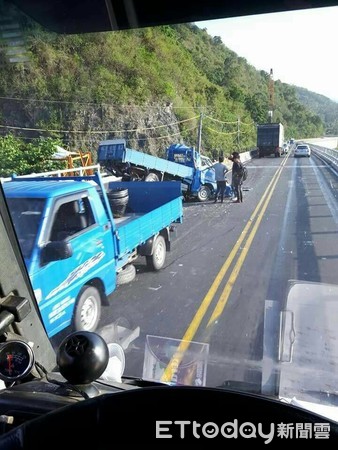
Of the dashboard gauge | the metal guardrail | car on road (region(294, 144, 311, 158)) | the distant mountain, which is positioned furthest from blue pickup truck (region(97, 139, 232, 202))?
the dashboard gauge

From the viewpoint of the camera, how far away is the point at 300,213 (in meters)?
3.41

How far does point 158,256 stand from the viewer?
425 centimetres

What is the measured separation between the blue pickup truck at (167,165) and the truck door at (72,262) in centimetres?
54

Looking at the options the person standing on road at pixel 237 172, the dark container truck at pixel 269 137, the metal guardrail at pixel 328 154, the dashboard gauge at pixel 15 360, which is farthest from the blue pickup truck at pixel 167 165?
the dashboard gauge at pixel 15 360

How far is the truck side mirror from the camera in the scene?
3162 mm

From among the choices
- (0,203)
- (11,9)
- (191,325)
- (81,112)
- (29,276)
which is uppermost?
(11,9)

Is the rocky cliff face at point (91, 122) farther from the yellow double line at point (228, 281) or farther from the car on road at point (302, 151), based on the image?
the car on road at point (302, 151)

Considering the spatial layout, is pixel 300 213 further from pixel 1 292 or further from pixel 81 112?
pixel 1 292

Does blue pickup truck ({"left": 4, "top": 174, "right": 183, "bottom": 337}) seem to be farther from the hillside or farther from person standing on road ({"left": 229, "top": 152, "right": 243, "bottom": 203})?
person standing on road ({"left": 229, "top": 152, "right": 243, "bottom": 203})

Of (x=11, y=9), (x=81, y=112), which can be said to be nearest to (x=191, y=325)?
(x=81, y=112)

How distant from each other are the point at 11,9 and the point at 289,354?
8.15 ft

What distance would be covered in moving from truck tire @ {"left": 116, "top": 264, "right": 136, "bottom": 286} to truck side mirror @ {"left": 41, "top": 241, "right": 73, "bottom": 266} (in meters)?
1.05

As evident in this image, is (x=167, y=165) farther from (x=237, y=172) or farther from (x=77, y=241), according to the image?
(x=77, y=241)

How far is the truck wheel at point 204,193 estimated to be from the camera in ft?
15.6
